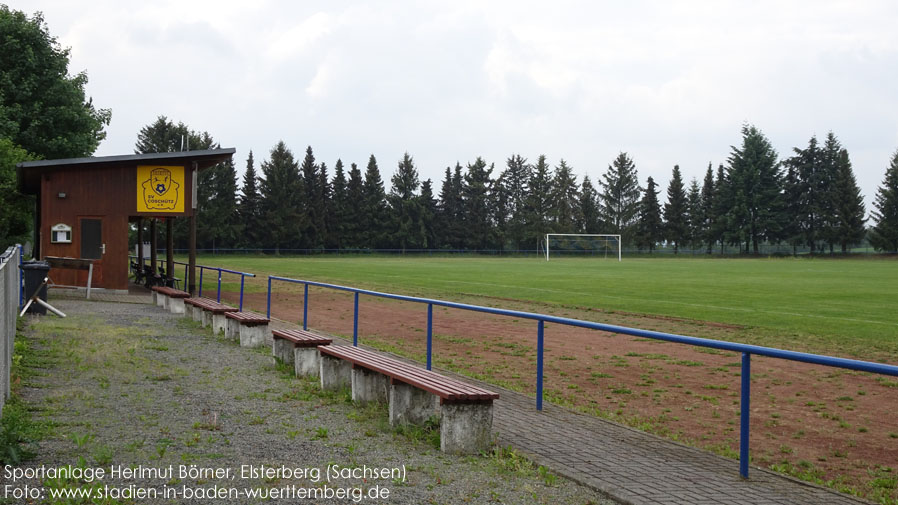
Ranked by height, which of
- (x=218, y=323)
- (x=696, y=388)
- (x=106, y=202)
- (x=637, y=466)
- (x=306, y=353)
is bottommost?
(x=696, y=388)

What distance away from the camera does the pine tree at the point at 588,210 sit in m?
103

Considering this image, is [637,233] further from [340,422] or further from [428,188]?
[340,422]

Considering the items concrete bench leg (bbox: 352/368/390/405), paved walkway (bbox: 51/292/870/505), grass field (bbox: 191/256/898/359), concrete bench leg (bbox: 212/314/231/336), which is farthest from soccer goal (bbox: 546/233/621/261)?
paved walkway (bbox: 51/292/870/505)

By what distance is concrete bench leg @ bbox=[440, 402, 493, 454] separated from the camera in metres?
6.09

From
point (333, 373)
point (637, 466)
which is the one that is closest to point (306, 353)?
point (333, 373)

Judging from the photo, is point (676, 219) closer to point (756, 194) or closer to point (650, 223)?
point (650, 223)

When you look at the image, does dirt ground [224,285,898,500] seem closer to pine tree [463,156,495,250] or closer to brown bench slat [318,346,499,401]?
brown bench slat [318,346,499,401]

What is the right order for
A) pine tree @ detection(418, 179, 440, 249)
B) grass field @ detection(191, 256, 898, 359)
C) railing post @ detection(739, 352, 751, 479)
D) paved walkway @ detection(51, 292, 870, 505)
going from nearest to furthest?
paved walkway @ detection(51, 292, 870, 505), railing post @ detection(739, 352, 751, 479), grass field @ detection(191, 256, 898, 359), pine tree @ detection(418, 179, 440, 249)

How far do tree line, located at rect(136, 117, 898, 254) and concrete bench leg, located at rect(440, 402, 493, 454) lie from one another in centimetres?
7236

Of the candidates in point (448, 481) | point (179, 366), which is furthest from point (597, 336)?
point (448, 481)

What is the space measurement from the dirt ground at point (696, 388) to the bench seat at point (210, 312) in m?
2.34

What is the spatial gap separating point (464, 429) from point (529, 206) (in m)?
93.7

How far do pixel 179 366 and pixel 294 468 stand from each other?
5029 millimetres

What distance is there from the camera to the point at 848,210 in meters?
87.8
